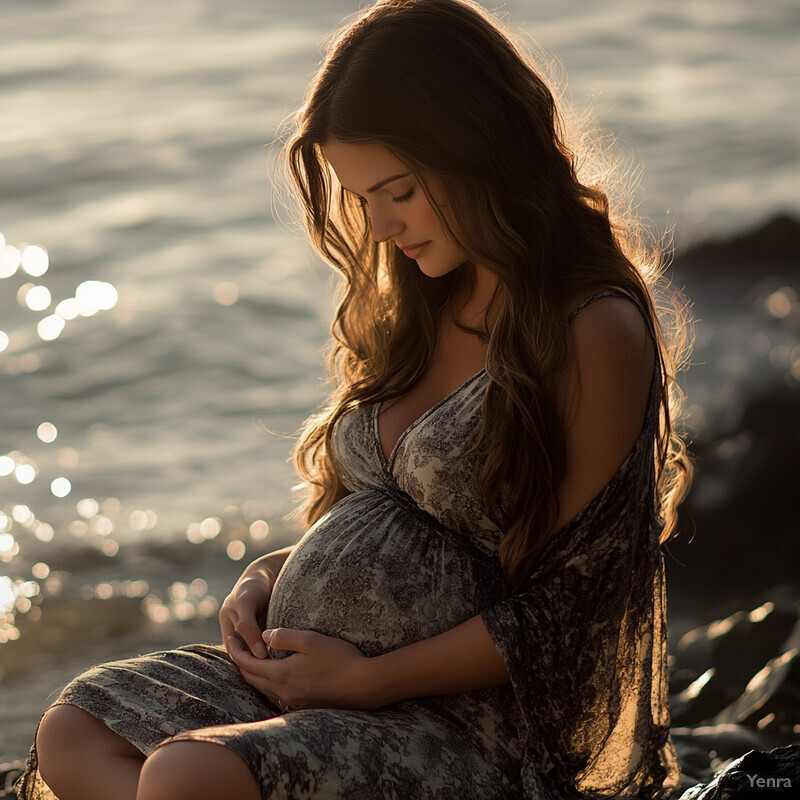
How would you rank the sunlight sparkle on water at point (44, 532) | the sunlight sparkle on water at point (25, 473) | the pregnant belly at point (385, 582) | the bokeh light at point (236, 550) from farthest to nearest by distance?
the sunlight sparkle on water at point (25, 473) → the sunlight sparkle on water at point (44, 532) → the bokeh light at point (236, 550) → the pregnant belly at point (385, 582)

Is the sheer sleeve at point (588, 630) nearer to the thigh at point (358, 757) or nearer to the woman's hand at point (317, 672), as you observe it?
the thigh at point (358, 757)

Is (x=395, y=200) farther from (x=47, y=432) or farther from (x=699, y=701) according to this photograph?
(x=47, y=432)

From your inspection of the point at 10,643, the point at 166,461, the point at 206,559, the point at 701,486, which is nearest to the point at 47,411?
the point at 166,461

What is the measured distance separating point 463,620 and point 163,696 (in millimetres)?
665

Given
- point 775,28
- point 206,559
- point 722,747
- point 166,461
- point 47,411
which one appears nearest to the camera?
point 722,747

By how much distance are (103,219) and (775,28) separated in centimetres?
710

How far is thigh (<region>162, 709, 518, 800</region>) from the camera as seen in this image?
2.25 metres

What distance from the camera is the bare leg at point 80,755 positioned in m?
2.53

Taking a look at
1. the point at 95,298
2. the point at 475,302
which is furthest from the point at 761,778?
the point at 95,298

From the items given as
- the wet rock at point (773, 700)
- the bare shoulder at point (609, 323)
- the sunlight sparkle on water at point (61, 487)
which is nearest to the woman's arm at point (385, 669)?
the bare shoulder at point (609, 323)

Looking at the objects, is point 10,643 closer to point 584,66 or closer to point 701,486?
point 701,486

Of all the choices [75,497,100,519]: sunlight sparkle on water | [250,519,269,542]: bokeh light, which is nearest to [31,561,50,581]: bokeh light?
[75,497,100,519]: sunlight sparkle on water

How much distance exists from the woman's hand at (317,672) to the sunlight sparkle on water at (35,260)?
23.1ft

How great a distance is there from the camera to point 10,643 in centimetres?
514
